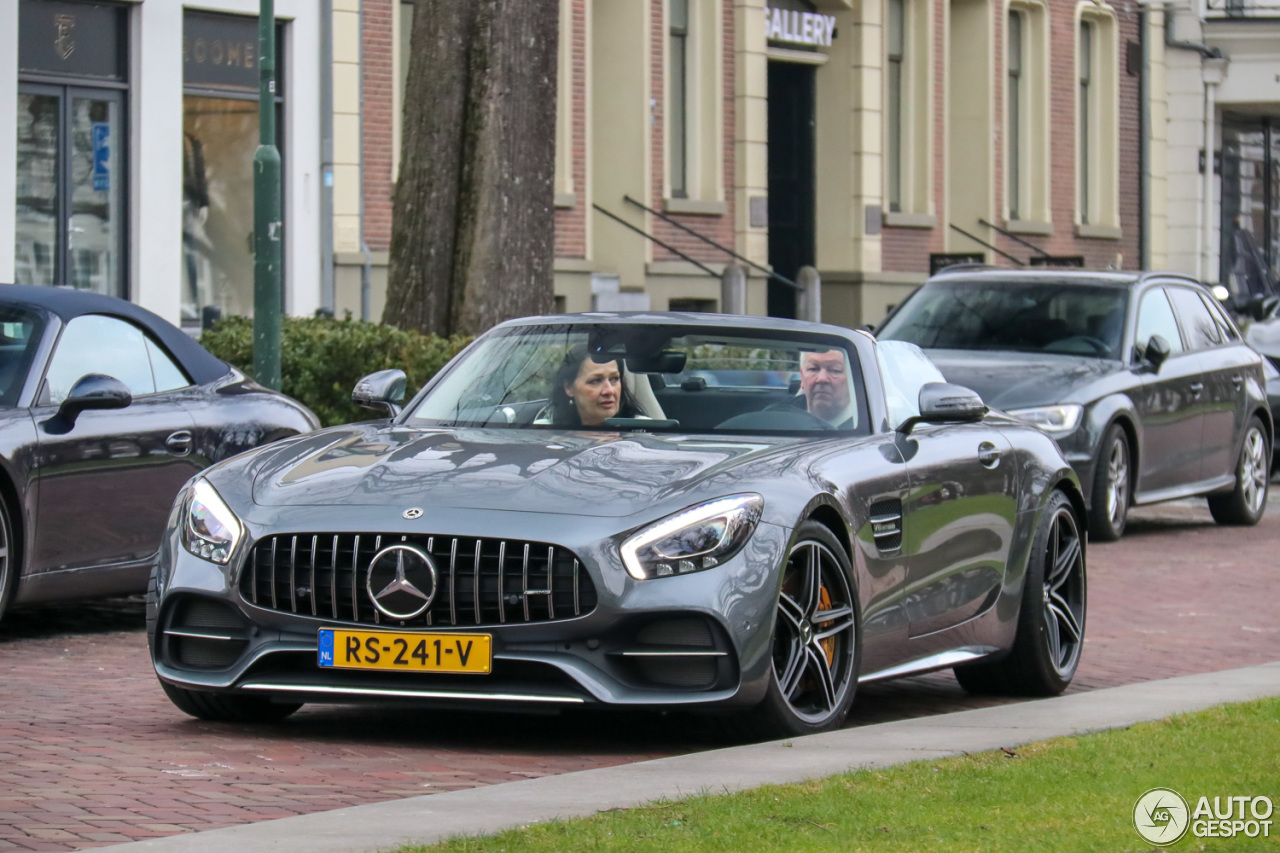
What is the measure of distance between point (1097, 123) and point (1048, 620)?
33091mm

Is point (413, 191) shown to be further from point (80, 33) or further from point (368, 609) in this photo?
point (368, 609)

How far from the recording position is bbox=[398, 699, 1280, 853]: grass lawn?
534 cm

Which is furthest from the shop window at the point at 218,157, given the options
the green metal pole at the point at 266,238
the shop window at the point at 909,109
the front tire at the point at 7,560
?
the front tire at the point at 7,560

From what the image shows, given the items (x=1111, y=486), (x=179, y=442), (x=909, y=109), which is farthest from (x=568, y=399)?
(x=909, y=109)

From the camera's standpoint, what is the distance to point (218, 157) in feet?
78.7

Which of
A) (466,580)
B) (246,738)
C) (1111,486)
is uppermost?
(466,580)

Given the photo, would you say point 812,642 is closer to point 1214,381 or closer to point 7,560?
point 7,560

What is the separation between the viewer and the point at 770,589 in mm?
7023

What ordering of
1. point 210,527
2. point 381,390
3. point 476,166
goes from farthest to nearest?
1. point 476,166
2. point 381,390
3. point 210,527

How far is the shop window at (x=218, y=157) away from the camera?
23.6 m

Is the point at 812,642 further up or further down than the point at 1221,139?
further down

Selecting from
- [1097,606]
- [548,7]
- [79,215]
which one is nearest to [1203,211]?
[79,215]

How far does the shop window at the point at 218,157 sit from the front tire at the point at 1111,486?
10.5m

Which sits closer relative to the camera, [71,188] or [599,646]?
[599,646]
